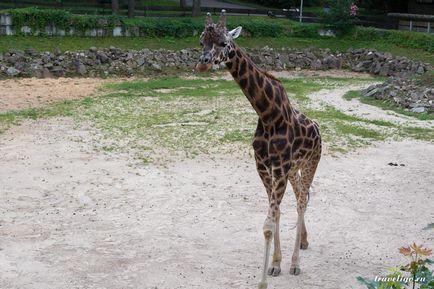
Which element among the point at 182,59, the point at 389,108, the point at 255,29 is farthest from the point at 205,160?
the point at 255,29

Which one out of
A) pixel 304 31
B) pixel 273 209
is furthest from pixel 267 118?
pixel 304 31

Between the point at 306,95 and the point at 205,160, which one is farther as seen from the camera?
the point at 306,95

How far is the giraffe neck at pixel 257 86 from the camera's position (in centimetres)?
906

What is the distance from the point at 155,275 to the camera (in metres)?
9.73

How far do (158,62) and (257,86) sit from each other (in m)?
26.3

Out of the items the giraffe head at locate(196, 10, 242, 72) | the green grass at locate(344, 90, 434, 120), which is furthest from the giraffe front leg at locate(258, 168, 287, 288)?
the green grass at locate(344, 90, 434, 120)

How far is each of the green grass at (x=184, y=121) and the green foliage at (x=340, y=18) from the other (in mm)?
15855

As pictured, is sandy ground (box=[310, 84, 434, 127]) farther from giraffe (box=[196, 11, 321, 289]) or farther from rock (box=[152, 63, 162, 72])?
giraffe (box=[196, 11, 321, 289])

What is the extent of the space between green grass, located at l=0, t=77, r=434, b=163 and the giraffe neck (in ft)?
24.7

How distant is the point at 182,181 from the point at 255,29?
28.7 m

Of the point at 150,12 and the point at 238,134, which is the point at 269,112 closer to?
the point at 238,134

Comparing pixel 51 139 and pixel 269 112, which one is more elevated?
pixel 269 112

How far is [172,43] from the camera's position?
126 ft

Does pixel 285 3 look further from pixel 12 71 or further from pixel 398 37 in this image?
pixel 12 71
